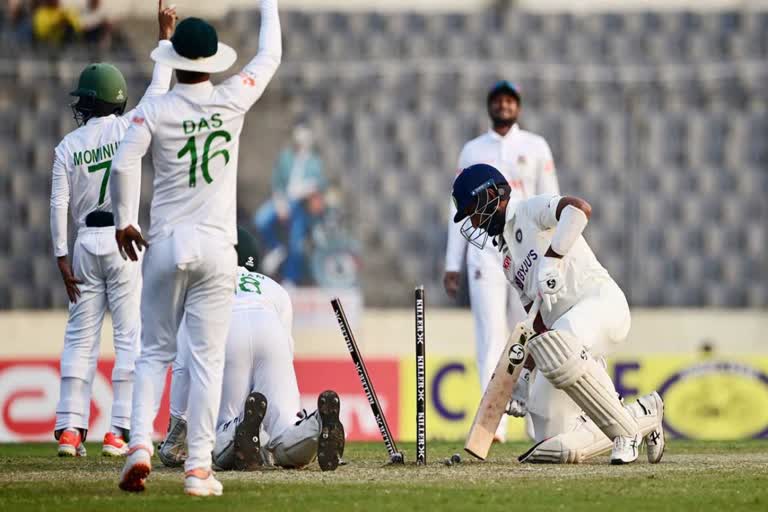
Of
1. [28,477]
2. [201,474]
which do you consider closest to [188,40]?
[201,474]

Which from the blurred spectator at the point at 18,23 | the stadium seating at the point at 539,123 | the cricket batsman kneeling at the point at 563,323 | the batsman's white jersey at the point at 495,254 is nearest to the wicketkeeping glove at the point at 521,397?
the cricket batsman kneeling at the point at 563,323

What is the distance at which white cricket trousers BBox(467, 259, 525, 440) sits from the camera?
28.7 feet

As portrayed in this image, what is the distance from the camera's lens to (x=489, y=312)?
346 inches

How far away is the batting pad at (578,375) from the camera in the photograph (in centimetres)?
661

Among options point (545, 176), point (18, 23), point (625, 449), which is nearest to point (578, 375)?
point (625, 449)

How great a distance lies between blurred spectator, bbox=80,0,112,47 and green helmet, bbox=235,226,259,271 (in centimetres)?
786

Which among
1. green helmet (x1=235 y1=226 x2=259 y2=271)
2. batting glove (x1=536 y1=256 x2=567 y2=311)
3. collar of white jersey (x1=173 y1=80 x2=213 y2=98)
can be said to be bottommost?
batting glove (x1=536 y1=256 x2=567 y2=311)

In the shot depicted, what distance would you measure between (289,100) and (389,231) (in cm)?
162

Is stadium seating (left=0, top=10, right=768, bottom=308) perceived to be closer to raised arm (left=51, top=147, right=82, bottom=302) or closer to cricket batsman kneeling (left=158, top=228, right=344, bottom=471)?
raised arm (left=51, top=147, right=82, bottom=302)

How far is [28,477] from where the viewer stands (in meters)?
6.45

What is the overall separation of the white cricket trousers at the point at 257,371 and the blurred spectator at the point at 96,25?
8489 mm

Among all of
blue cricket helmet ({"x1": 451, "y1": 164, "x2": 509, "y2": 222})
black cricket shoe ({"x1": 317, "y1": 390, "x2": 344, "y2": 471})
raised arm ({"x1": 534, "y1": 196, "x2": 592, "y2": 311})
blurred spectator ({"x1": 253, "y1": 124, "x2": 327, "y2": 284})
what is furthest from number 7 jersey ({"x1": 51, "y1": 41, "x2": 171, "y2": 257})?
blurred spectator ({"x1": 253, "y1": 124, "x2": 327, "y2": 284})

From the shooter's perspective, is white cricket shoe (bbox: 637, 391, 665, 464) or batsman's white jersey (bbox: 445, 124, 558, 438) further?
batsman's white jersey (bbox: 445, 124, 558, 438)

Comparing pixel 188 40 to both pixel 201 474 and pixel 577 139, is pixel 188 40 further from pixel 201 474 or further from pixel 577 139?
pixel 577 139
